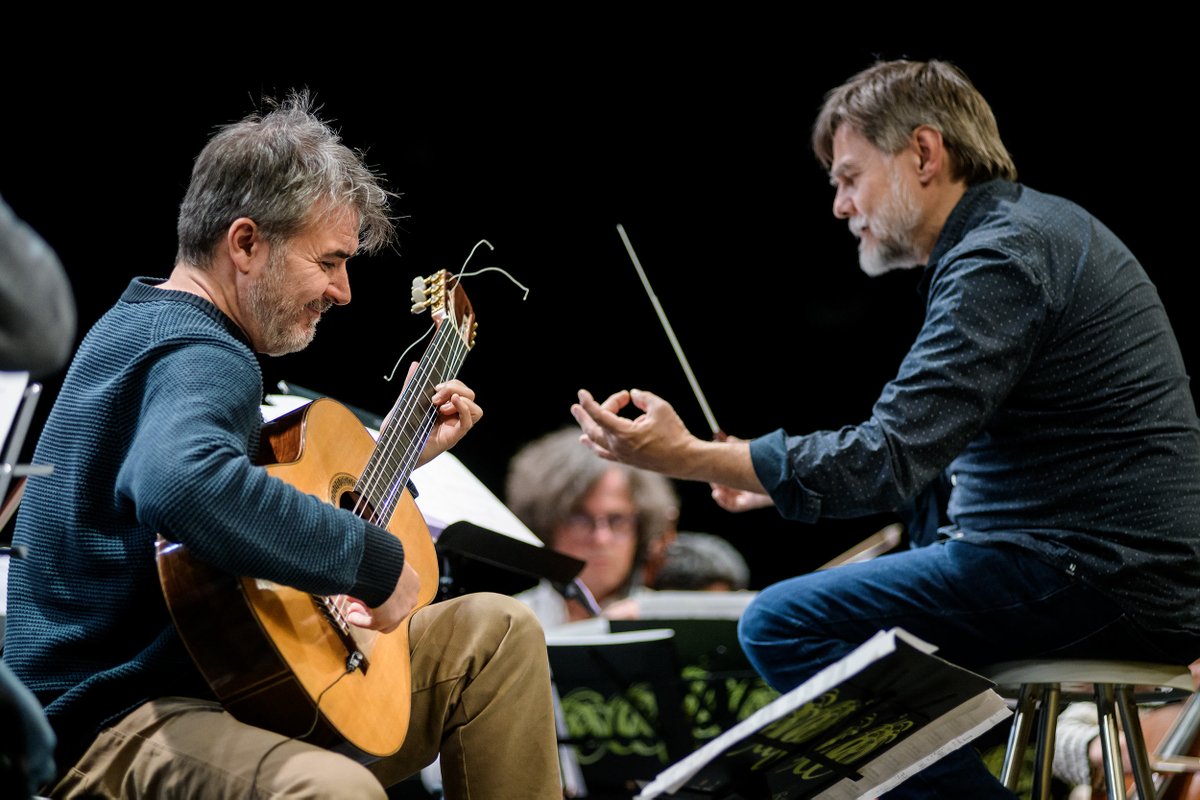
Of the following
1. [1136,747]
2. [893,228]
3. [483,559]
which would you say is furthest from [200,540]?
[893,228]

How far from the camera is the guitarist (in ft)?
4.88

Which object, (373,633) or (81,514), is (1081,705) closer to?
(373,633)

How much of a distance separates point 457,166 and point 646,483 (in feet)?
5.15

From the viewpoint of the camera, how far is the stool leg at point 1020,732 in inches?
88.7

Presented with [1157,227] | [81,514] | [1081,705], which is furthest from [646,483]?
[81,514]

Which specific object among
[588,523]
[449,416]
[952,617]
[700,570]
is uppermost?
[449,416]

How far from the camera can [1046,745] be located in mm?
2203

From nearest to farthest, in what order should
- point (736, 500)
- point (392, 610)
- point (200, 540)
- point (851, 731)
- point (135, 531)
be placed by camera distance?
point (200, 540) → point (135, 531) → point (392, 610) → point (851, 731) → point (736, 500)

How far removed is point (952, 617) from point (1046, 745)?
29 cm

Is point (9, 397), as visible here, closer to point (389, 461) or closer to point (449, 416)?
point (389, 461)

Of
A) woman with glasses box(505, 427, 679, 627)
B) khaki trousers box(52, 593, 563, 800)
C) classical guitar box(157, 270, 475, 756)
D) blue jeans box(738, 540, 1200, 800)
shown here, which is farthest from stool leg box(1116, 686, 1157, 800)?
woman with glasses box(505, 427, 679, 627)

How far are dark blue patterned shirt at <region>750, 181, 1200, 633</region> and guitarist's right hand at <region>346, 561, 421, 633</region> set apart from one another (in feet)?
2.82

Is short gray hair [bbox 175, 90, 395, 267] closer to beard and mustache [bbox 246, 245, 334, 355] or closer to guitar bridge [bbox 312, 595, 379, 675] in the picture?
beard and mustache [bbox 246, 245, 334, 355]

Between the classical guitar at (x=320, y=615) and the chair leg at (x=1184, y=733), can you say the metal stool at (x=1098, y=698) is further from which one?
the classical guitar at (x=320, y=615)
